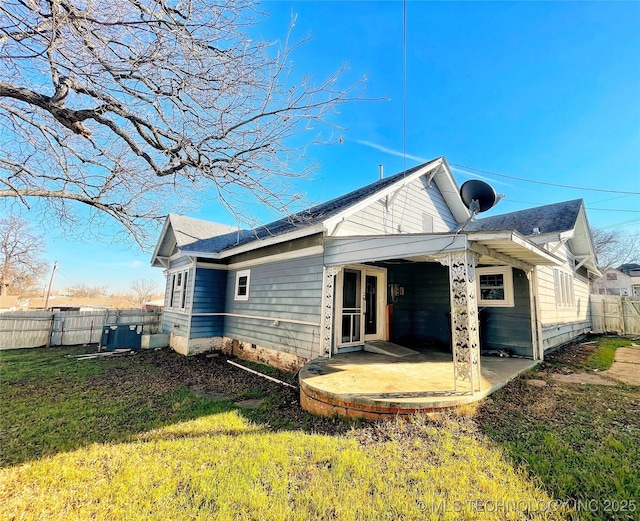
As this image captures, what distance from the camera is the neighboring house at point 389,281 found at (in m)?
4.91

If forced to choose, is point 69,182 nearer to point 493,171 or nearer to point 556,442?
point 556,442

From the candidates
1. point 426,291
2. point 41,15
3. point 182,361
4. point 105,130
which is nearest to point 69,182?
point 105,130

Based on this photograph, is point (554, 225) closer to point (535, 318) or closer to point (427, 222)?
point (427, 222)

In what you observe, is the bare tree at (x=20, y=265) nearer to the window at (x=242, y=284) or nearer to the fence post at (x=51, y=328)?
the fence post at (x=51, y=328)

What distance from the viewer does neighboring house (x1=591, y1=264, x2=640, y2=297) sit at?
3040cm

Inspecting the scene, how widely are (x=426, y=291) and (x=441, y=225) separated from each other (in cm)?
277

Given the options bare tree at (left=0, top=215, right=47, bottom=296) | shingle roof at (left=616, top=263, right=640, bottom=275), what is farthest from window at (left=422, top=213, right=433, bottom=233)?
shingle roof at (left=616, top=263, right=640, bottom=275)

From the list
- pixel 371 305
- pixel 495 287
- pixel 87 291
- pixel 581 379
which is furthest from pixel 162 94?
pixel 87 291

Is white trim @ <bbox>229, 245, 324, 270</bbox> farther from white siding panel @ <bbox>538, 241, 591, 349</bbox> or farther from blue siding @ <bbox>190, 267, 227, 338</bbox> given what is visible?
white siding panel @ <bbox>538, 241, 591, 349</bbox>

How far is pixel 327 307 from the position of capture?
6.35 meters

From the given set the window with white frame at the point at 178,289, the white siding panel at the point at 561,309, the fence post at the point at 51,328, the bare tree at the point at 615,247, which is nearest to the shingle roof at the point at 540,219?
the white siding panel at the point at 561,309

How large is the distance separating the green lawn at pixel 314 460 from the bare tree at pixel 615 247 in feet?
115

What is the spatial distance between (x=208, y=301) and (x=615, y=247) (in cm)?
4239

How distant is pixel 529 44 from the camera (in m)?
6.68
